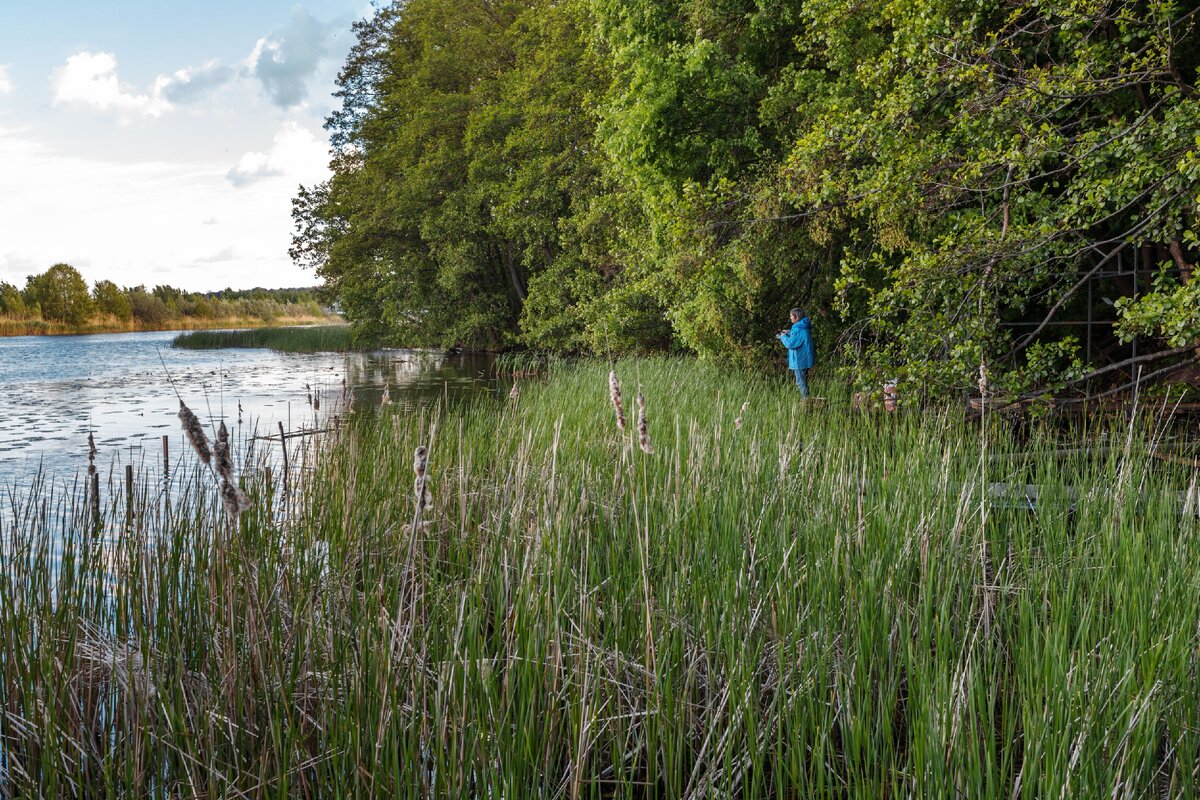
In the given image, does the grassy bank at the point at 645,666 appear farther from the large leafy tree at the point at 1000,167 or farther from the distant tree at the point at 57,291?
the distant tree at the point at 57,291

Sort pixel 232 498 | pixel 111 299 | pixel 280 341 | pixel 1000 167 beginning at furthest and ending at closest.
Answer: pixel 111 299 < pixel 280 341 < pixel 1000 167 < pixel 232 498

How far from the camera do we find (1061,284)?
851 centimetres

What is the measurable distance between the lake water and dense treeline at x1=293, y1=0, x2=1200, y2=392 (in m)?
4.11

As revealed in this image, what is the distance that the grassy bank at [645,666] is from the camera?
7.06ft

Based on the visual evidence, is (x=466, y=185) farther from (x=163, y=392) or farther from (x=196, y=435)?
(x=196, y=435)

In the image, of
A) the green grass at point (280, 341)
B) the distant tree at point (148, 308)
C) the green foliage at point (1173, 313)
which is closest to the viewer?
the green foliage at point (1173, 313)

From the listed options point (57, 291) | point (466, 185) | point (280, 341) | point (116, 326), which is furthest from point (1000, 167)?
point (116, 326)

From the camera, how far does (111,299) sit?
57219 millimetres

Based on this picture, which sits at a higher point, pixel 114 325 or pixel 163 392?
pixel 114 325

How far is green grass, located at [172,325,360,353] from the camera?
37.5m

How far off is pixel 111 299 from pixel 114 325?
2.35 m

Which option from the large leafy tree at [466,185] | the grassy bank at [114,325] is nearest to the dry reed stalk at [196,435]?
the large leafy tree at [466,185]

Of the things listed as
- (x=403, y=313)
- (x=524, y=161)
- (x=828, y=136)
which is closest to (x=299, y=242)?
(x=403, y=313)

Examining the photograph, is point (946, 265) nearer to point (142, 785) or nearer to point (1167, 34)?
point (1167, 34)
